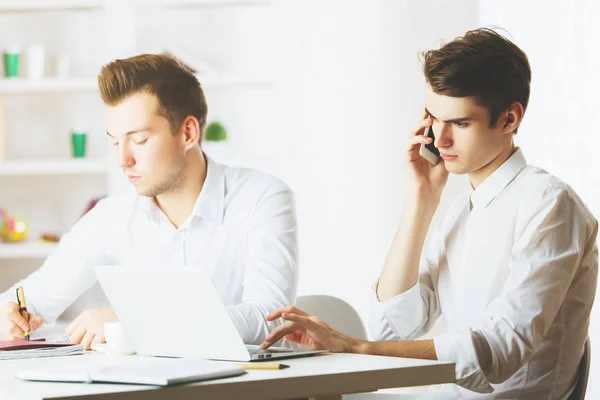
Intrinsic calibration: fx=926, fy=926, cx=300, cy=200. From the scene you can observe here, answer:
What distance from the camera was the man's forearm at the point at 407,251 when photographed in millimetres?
2008

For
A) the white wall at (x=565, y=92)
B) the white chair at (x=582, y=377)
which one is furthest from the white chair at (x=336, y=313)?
the white wall at (x=565, y=92)

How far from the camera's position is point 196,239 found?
2438 mm

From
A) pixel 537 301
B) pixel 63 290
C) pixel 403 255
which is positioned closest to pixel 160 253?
pixel 63 290

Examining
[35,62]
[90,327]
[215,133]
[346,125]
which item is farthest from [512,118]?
[35,62]

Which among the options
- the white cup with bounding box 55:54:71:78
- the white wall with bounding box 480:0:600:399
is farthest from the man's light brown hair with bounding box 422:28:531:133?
the white cup with bounding box 55:54:71:78

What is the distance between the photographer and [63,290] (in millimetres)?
2471

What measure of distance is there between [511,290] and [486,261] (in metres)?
0.18

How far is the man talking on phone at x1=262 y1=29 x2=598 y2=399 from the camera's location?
5.41 feet

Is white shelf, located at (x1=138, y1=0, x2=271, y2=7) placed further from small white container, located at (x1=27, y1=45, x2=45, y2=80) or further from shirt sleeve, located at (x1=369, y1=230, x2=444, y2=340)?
shirt sleeve, located at (x1=369, y1=230, x2=444, y2=340)

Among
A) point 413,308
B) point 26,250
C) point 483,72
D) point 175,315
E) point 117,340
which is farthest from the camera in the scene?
point 26,250

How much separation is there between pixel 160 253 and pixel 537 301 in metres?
1.13

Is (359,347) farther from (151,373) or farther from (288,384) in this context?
(151,373)

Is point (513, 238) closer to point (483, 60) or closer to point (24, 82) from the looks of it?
point (483, 60)

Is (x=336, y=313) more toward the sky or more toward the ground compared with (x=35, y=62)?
more toward the ground
